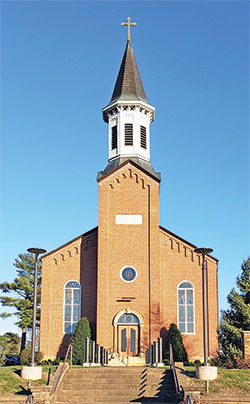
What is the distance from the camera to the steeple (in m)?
36.1

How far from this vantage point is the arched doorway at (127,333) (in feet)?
102

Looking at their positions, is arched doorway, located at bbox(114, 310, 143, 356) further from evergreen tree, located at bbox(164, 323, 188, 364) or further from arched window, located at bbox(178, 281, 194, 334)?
arched window, located at bbox(178, 281, 194, 334)

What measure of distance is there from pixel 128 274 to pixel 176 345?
17.3 feet

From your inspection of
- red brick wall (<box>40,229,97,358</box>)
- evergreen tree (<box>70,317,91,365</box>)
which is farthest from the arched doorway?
red brick wall (<box>40,229,97,358</box>)

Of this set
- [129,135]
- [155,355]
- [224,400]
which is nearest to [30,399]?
[224,400]

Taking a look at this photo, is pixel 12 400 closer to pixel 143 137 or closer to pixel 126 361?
pixel 126 361

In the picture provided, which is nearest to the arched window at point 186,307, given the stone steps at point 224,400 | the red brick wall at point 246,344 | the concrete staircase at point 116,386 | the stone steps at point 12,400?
the red brick wall at point 246,344

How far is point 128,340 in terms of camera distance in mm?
31203

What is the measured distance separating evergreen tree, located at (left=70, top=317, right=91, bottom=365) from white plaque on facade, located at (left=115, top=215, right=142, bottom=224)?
6.47 metres

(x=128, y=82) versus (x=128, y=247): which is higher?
(x=128, y=82)

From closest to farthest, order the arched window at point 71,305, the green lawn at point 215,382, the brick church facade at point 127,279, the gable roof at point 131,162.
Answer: the green lawn at point 215,382 → the brick church facade at point 127,279 → the arched window at point 71,305 → the gable roof at point 131,162

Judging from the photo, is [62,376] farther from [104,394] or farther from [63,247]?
[63,247]

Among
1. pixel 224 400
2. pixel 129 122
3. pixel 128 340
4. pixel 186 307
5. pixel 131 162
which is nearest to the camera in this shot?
pixel 224 400

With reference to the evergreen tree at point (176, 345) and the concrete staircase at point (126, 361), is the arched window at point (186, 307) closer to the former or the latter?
the evergreen tree at point (176, 345)
